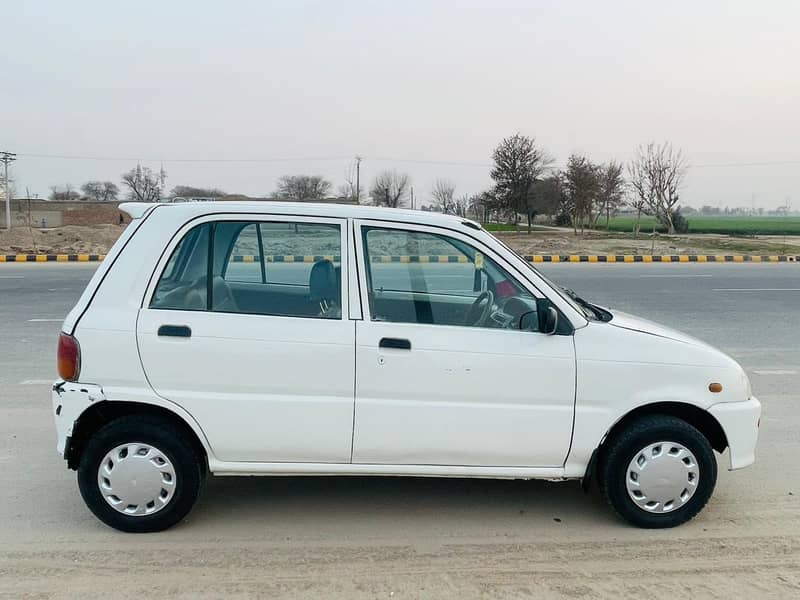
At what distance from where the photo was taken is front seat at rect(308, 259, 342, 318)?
11.5 ft

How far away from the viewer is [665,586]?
3.09m

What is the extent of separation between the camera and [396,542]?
11.5ft

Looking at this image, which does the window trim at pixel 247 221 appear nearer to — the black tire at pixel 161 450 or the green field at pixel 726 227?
the black tire at pixel 161 450

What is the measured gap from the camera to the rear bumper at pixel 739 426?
3.61 m

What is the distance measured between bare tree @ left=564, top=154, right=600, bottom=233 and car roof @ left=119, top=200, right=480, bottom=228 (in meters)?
40.5

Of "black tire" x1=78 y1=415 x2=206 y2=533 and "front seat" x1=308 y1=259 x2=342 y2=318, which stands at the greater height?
"front seat" x1=308 y1=259 x2=342 y2=318

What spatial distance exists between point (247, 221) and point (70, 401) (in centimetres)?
132

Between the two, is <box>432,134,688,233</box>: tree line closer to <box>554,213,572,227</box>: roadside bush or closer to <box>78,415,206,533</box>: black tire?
<box>554,213,572,227</box>: roadside bush

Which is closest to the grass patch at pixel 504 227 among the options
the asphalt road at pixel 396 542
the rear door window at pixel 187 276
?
the asphalt road at pixel 396 542

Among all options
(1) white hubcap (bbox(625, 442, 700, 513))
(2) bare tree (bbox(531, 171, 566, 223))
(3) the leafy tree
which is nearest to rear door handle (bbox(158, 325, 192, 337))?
(1) white hubcap (bbox(625, 442, 700, 513))

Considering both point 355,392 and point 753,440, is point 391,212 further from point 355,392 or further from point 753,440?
point 753,440

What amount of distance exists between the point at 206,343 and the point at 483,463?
1585mm

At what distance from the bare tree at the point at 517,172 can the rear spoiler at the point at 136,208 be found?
47.0 m

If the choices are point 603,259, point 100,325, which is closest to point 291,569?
point 100,325
